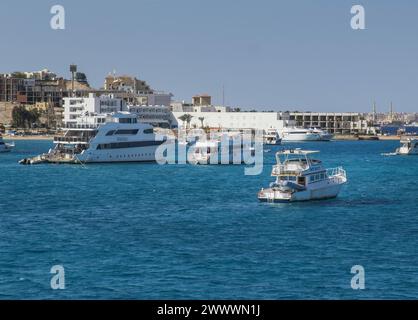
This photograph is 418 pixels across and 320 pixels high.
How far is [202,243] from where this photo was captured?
3972 centimetres

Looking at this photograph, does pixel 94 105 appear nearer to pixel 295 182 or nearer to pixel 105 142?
pixel 105 142

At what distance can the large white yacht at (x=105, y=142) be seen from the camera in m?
103

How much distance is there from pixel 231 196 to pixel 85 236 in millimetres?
22985

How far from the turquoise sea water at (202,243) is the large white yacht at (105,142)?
100 feet

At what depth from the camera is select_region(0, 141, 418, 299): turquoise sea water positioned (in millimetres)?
30438

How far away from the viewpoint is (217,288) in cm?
3016

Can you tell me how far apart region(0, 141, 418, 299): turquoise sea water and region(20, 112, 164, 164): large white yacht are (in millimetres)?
30546

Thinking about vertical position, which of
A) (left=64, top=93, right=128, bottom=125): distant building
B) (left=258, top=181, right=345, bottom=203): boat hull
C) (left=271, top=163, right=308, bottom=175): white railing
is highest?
(left=64, top=93, right=128, bottom=125): distant building

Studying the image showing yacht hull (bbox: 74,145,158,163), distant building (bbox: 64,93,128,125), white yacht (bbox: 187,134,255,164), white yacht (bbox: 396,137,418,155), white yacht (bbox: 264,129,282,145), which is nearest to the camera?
yacht hull (bbox: 74,145,158,163)

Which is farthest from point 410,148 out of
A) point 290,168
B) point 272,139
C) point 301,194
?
point 290,168

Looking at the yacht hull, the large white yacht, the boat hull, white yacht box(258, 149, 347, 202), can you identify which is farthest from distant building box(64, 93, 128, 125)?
white yacht box(258, 149, 347, 202)

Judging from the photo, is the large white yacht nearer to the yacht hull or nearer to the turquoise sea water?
the yacht hull
